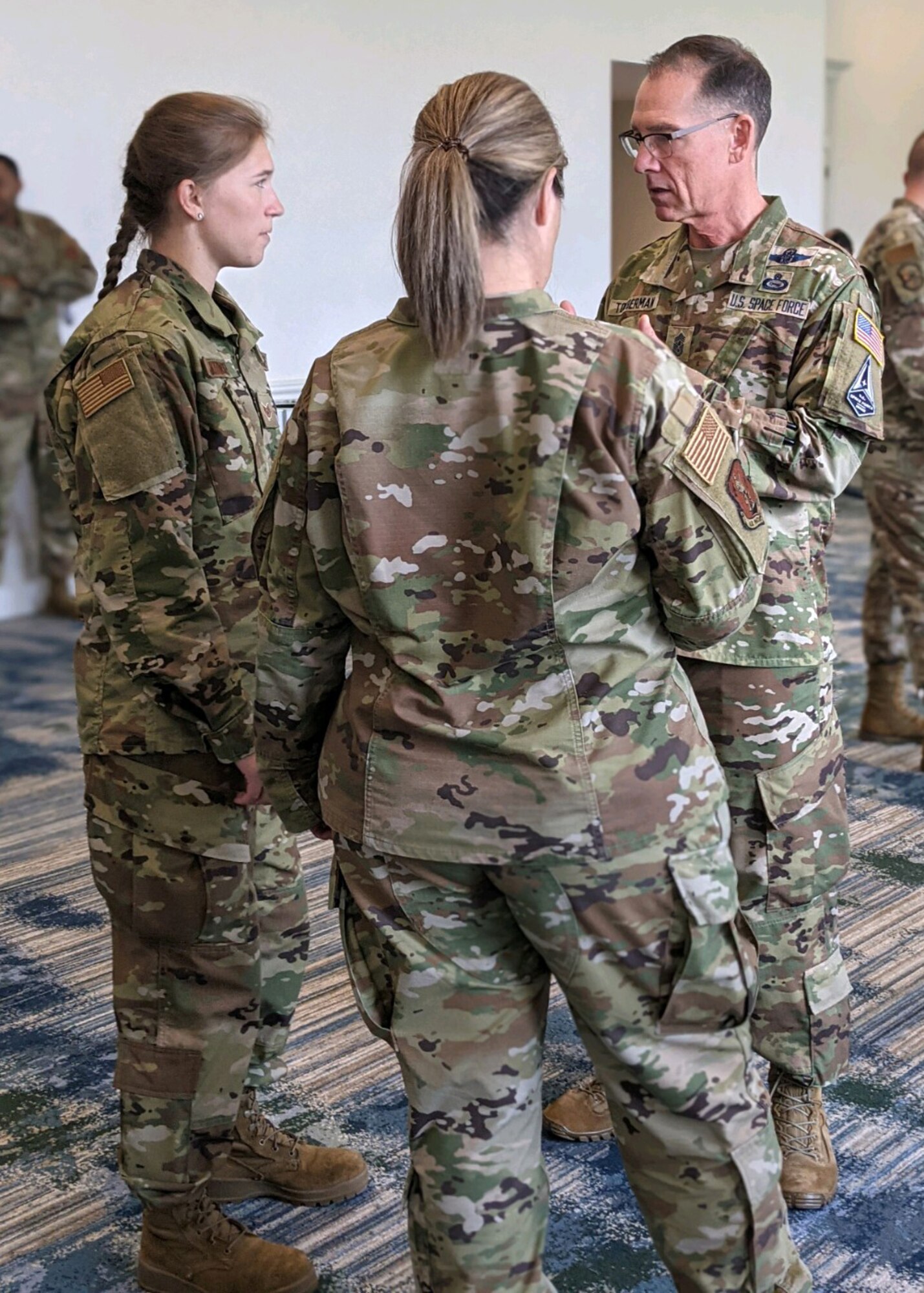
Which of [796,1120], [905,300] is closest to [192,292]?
[796,1120]

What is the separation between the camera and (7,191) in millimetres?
5184

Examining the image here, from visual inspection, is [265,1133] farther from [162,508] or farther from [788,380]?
[788,380]

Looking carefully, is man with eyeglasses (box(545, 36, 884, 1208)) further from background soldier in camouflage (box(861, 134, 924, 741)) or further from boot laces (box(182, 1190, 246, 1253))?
background soldier in camouflage (box(861, 134, 924, 741))

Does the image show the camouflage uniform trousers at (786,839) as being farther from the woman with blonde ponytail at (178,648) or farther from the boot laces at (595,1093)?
the woman with blonde ponytail at (178,648)

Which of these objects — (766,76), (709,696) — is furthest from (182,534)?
(766,76)

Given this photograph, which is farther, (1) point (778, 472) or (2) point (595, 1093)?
(2) point (595, 1093)

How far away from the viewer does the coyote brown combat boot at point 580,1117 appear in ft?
7.29

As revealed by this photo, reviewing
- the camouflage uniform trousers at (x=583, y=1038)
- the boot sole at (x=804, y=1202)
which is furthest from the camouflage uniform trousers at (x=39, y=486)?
the camouflage uniform trousers at (x=583, y=1038)

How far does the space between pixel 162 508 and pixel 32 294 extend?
424 centimetres

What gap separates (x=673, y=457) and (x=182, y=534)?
0.68m

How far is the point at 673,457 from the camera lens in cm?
129

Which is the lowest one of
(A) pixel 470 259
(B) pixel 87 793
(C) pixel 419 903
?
(B) pixel 87 793

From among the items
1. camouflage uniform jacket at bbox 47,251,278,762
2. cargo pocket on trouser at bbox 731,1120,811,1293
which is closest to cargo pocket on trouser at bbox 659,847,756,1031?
cargo pocket on trouser at bbox 731,1120,811,1293

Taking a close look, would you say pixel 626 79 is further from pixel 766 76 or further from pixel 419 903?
pixel 419 903
